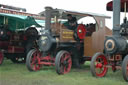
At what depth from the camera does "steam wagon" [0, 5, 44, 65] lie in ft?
27.0

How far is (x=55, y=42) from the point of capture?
6281mm

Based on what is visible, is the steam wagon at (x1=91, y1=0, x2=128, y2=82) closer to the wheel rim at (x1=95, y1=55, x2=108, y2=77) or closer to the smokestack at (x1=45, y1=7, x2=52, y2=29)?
the wheel rim at (x1=95, y1=55, x2=108, y2=77)

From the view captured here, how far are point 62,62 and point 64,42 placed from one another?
752 millimetres

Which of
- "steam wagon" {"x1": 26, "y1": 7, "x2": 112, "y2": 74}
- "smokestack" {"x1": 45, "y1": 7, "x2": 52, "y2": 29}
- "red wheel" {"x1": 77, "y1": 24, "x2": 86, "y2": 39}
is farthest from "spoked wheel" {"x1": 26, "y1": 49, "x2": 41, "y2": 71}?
"red wheel" {"x1": 77, "y1": 24, "x2": 86, "y2": 39}

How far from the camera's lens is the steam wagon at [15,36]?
27.0 ft

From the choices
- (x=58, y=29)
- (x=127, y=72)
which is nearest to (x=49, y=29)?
(x=58, y=29)

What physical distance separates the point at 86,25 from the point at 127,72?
3294 millimetres

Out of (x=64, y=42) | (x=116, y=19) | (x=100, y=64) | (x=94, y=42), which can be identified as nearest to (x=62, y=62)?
(x=64, y=42)

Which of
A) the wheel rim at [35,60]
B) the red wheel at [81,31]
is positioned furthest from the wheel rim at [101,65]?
the wheel rim at [35,60]

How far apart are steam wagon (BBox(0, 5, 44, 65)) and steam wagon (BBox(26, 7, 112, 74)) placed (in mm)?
1636

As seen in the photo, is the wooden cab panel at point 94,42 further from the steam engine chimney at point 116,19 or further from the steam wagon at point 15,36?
the steam wagon at point 15,36

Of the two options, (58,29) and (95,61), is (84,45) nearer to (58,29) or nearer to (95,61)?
(58,29)

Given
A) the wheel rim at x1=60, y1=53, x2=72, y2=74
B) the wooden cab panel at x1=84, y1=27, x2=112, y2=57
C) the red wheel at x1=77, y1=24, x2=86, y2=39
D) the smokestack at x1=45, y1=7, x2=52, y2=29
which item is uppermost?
the smokestack at x1=45, y1=7, x2=52, y2=29

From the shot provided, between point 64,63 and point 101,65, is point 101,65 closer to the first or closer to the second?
point 101,65
